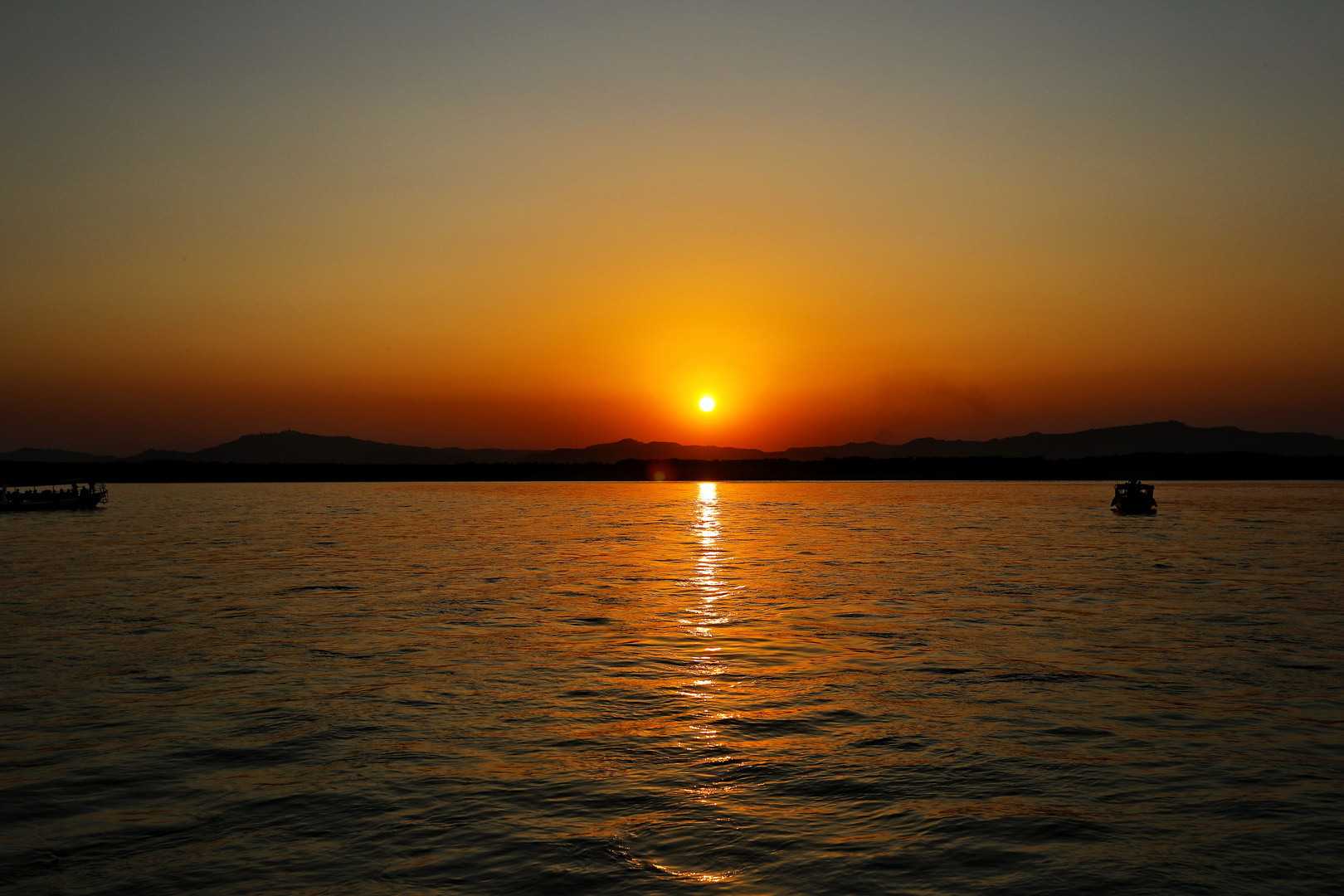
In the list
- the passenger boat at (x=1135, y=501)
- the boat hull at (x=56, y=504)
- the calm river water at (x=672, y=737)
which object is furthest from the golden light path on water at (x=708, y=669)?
the boat hull at (x=56, y=504)

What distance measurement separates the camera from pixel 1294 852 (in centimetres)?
1099

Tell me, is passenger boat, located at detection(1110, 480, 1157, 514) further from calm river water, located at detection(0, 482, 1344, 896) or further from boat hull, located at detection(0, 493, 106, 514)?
boat hull, located at detection(0, 493, 106, 514)

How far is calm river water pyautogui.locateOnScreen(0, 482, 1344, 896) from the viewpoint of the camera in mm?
10680

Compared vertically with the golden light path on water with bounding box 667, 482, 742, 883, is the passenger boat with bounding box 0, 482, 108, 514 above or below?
above

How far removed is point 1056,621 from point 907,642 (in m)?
A: 6.50

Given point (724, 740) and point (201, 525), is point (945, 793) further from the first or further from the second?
point (201, 525)

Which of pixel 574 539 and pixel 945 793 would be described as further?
pixel 574 539

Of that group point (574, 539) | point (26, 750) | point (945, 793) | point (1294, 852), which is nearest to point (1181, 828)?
point (1294, 852)

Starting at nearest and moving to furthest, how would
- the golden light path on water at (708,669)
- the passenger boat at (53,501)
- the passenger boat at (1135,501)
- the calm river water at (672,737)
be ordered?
the calm river water at (672,737) → the golden light path on water at (708,669) → the passenger boat at (1135,501) → the passenger boat at (53,501)

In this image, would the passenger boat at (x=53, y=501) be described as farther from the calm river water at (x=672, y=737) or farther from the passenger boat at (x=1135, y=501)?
the passenger boat at (x=1135, y=501)

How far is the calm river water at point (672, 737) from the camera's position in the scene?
35.0ft

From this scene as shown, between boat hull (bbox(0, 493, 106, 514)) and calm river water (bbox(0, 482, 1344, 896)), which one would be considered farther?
boat hull (bbox(0, 493, 106, 514))

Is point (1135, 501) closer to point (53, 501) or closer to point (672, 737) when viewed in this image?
point (672, 737)

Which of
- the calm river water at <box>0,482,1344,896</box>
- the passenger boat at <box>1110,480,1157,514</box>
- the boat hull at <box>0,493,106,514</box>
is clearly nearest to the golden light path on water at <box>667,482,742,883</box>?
the calm river water at <box>0,482,1344,896</box>
